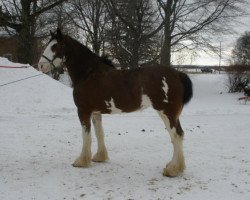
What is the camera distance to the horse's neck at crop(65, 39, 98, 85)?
637cm

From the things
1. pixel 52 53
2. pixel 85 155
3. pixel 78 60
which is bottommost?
pixel 85 155

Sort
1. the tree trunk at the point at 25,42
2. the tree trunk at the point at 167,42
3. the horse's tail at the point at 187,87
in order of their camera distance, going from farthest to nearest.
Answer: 1. the tree trunk at the point at 167,42
2. the tree trunk at the point at 25,42
3. the horse's tail at the point at 187,87

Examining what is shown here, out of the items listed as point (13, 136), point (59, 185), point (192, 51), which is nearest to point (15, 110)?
point (13, 136)

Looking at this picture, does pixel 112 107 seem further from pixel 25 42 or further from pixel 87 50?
pixel 25 42

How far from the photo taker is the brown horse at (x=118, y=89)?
18.9 feet

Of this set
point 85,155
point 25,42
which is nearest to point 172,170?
point 85,155

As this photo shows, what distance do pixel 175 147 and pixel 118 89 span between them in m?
1.29

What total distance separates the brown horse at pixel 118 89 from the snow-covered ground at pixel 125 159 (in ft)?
1.51

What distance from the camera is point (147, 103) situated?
19.2ft

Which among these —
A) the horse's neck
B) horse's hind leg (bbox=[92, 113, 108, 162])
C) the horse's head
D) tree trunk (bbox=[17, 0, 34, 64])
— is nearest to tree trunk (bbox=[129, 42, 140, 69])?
tree trunk (bbox=[17, 0, 34, 64])

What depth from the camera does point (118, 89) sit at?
234 inches

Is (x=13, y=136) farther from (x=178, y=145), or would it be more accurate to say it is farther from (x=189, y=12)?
(x=189, y=12)

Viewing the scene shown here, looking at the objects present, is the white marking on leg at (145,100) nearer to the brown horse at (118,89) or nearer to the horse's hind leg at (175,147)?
the brown horse at (118,89)

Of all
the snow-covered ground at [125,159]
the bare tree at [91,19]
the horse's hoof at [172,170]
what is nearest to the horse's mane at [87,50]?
the snow-covered ground at [125,159]
